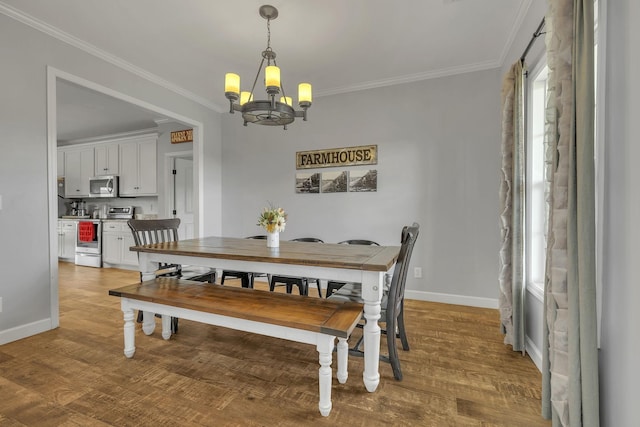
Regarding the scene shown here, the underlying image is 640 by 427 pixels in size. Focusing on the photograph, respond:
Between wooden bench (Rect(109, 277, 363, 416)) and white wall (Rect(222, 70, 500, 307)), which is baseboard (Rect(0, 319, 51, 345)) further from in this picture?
white wall (Rect(222, 70, 500, 307))

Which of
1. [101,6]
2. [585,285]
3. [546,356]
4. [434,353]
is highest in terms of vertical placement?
[101,6]

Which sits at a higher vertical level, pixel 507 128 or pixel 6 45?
pixel 6 45

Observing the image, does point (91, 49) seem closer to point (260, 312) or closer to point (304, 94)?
point (304, 94)

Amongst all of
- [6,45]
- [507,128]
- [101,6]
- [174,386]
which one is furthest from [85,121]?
[507,128]

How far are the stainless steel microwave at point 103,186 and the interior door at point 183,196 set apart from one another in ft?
4.81

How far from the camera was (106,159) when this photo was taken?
5898mm

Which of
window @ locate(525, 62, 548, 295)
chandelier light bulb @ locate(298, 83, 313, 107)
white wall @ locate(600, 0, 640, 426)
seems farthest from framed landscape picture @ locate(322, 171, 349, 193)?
white wall @ locate(600, 0, 640, 426)

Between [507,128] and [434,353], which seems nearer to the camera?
[434,353]

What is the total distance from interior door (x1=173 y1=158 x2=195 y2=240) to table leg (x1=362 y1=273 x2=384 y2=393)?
4558 mm

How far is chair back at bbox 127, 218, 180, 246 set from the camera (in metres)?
2.63

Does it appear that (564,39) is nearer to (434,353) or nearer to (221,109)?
(434,353)

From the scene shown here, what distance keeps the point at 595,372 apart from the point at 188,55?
3.87 metres

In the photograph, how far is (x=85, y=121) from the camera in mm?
5090

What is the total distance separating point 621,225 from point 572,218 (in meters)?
0.15
